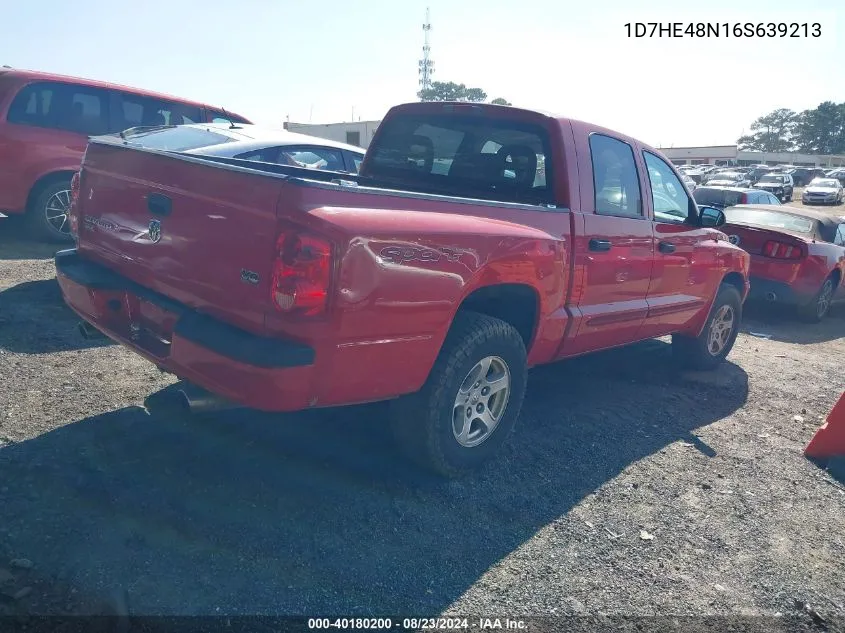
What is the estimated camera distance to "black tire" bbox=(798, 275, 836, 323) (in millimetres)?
8945

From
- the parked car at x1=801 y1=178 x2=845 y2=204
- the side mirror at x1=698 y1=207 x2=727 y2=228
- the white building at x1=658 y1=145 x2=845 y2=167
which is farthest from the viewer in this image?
the white building at x1=658 y1=145 x2=845 y2=167

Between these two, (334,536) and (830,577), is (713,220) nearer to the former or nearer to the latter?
(830,577)

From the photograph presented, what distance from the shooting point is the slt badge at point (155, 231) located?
A: 332 cm

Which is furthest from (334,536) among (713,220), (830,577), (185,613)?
(713,220)

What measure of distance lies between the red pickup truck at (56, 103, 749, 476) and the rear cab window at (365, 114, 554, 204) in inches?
0.5

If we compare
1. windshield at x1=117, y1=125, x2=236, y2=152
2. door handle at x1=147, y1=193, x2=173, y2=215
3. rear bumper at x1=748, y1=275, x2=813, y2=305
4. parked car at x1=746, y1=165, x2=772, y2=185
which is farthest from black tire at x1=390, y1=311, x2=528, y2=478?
parked car at x1=746, y1=165, x2=772, y2=185

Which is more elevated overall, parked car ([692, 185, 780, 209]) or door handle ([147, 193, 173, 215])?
parked car ([692, 185, 780, 209])

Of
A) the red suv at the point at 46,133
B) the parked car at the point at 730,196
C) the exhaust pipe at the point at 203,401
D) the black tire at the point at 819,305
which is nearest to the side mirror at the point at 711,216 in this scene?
the exhaust pipe at the point at 203,401

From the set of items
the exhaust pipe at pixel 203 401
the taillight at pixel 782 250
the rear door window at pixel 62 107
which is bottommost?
the exhaust pipe at pixel 203 401

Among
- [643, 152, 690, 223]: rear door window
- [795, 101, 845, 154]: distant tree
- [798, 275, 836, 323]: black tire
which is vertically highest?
[795, 101, 845, 154]: distant tree

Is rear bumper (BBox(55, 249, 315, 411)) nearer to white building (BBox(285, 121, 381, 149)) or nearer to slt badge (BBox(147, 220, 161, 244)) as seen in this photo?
slt badge (BBox(147, 220, 161, 244))

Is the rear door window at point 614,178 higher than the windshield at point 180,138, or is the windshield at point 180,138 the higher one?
the windshield at point 180,138

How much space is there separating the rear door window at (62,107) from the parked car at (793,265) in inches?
316

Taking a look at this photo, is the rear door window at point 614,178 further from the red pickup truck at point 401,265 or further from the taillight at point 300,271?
the taillight at point 300,271
